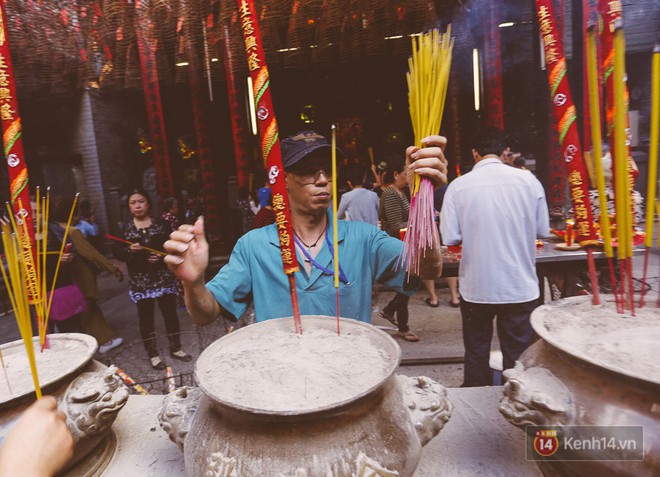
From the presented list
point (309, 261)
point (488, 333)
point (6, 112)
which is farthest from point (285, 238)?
point (488, 333)

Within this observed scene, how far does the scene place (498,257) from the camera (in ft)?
8.89

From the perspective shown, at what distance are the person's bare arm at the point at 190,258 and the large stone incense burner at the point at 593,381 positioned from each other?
0.96 meters

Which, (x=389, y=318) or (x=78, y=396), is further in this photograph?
(x=389, y=318)

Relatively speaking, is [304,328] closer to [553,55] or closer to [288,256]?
[288,256]

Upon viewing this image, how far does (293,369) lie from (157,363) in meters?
3.47

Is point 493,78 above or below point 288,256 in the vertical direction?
above

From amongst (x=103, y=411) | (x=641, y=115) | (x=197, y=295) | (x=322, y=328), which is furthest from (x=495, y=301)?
(x=641, y=115)

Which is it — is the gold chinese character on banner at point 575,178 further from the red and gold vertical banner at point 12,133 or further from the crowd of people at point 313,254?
the red and gold vertical banner at point 12,133

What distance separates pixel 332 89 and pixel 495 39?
191 inches

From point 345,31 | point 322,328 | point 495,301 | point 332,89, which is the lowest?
point 495,301

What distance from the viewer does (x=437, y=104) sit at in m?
1.09

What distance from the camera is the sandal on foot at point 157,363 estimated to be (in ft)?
12.8

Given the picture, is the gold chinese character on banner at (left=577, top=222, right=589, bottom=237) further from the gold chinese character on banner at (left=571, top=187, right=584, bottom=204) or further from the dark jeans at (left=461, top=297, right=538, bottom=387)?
the dark jeans at (left=461, top=297, right=538, bottom=387)

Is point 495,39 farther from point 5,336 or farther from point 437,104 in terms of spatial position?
point 5,336
